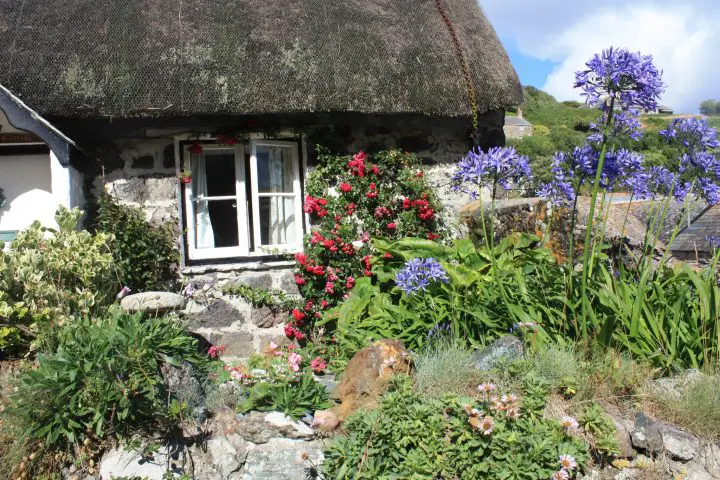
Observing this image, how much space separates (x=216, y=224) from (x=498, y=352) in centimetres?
304

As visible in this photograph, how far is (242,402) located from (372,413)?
84 cm

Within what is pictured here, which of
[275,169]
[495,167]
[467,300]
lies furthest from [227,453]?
[275,169]

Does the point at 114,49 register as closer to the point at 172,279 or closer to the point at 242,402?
the point at 172,279

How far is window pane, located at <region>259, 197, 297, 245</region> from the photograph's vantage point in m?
5.35

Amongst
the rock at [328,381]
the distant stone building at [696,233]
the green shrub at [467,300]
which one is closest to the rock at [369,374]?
the rock at [328,381]

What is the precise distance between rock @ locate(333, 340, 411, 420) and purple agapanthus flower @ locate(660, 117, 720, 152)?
2.02 metres

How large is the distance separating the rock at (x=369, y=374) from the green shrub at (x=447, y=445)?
0.30 m

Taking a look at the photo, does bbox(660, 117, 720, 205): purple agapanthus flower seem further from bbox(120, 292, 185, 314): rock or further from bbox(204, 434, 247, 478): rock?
bbox(120, 292, 185, 314): rock

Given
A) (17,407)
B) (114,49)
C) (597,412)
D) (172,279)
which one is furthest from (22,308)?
(597,412)

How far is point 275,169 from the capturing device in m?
5.35

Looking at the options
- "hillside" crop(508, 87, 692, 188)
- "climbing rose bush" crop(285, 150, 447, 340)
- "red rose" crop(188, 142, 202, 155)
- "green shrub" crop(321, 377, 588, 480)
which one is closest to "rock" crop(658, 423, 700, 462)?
"green shrub" crop(321, 377, 588, 480)

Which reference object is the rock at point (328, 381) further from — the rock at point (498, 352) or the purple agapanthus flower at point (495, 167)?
the purple agapanthus flower at point (495, 167)

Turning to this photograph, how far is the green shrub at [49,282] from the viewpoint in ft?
12.0

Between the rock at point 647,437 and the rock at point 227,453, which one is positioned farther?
the rock at point 227,453
